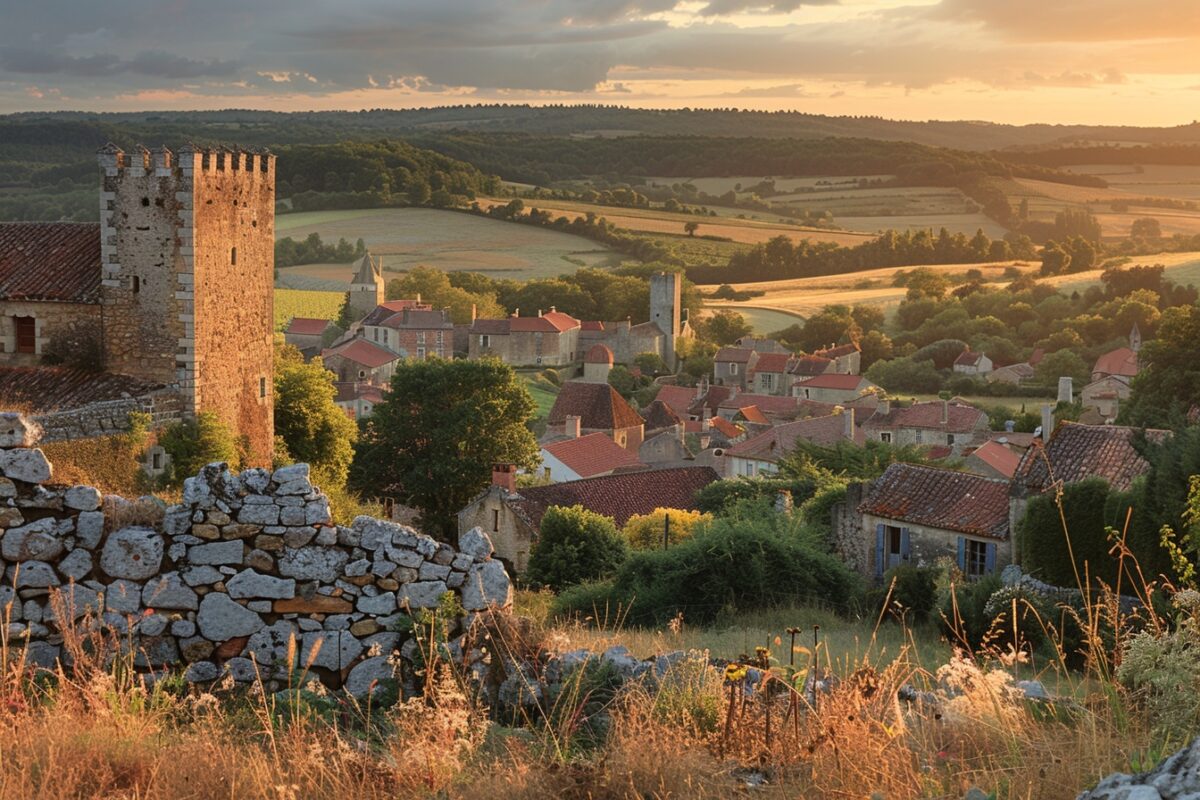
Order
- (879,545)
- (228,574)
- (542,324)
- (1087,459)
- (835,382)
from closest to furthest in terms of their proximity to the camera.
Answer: (228,574)
(1087,459)
(879,545)
(835,382)
(542,324)

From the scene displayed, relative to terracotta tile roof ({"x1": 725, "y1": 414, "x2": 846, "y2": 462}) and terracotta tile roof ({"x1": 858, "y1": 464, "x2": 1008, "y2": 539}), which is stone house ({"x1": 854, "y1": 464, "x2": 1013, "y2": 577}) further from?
terracotta tile roof ({"x1": 725, "y1": 414, "x2": 846, "y2": 462})

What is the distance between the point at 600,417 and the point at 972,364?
4224cm

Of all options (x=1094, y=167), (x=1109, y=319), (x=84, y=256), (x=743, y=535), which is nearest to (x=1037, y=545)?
(x=743, y=535)

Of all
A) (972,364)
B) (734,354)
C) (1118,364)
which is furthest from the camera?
(734,354)

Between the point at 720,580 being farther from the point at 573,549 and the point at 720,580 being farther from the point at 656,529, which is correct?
the point at 656,529

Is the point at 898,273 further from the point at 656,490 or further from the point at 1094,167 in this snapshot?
the point at 656,490

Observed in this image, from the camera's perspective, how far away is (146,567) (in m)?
7.44

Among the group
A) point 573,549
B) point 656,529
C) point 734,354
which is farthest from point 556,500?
point 734,354

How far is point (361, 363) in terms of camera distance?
86.6 m

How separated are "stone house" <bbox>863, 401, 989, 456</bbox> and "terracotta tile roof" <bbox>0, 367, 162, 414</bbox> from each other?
4145 cm

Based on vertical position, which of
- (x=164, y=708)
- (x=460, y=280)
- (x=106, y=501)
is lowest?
(x=460, y=280)

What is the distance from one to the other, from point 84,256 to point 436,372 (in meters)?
18.5

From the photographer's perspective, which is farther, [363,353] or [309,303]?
[309,303]

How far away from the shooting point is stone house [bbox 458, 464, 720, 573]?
32.9 meters
